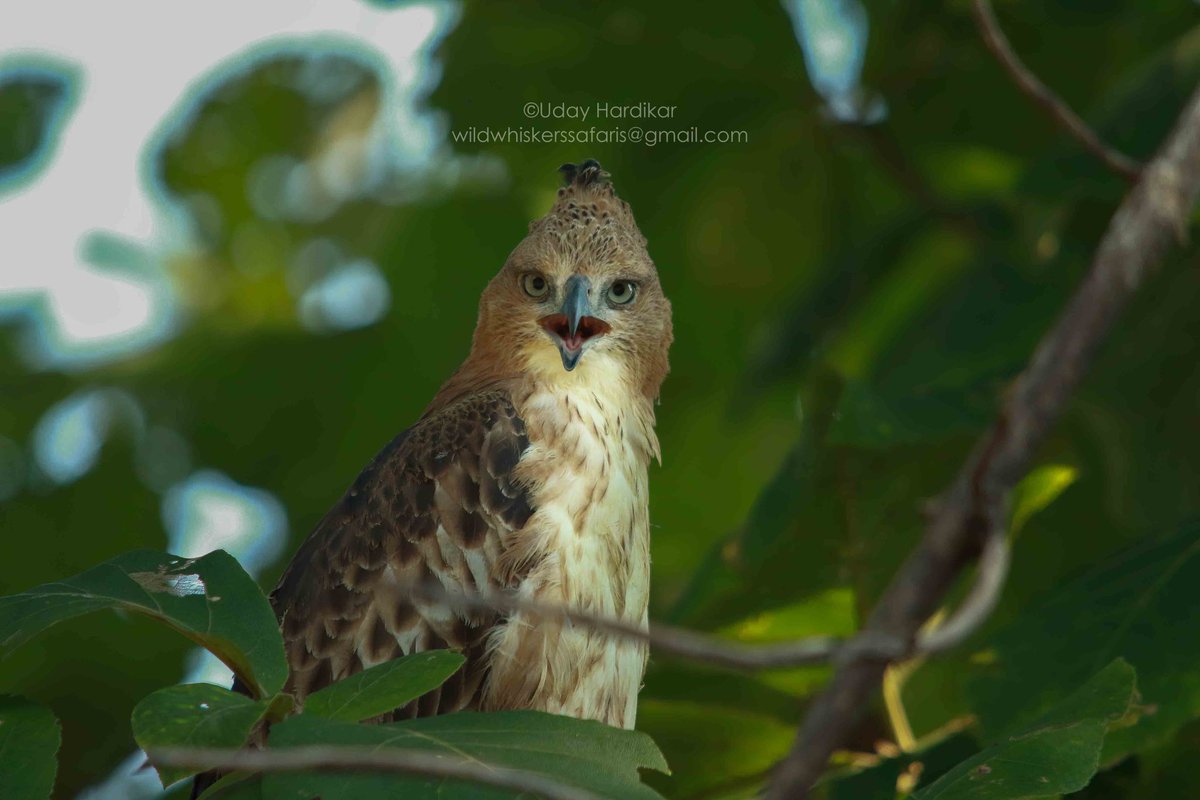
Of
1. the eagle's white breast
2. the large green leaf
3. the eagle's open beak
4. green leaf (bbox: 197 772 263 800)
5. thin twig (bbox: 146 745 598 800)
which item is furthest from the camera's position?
the eagle's open beak

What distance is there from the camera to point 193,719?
259cm

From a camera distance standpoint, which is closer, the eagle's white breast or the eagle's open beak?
the eagle's white breast

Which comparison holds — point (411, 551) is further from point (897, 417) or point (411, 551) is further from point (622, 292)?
point (897, 417)

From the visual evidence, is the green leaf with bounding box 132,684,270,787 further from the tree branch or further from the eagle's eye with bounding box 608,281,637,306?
the eagle's eye with bounding box 608,281,637,306

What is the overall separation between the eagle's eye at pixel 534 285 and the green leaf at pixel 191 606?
→ 205 cm

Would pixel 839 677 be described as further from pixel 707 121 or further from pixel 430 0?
pixel 430 0

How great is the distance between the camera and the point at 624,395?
4812 mm

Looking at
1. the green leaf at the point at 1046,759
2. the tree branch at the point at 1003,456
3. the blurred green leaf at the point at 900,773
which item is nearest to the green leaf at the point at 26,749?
the tree branch at the point at 1003,456

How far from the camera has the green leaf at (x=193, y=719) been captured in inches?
99.6

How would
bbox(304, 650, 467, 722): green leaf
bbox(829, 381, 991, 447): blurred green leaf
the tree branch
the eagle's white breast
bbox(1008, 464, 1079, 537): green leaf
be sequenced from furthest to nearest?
1. bbox(1008, 464, 1079, 537): green leaf
2. bbox(829, 381, 991, 447): blurred green leaf
3. the eagle's white breast
4. bbox(304, 650, 467, 722): green leaf
5. the tree branch

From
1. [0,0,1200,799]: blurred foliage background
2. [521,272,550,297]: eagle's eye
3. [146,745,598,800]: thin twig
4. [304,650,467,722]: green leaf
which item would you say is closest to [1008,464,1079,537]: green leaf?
[0,0,1200,799]: blurred foliage background

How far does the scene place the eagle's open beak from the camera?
A: 15.3 ft

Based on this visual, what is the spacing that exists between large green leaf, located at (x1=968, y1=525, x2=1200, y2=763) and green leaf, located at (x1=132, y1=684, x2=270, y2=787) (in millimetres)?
2216

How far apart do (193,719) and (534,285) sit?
2537 millimetres
